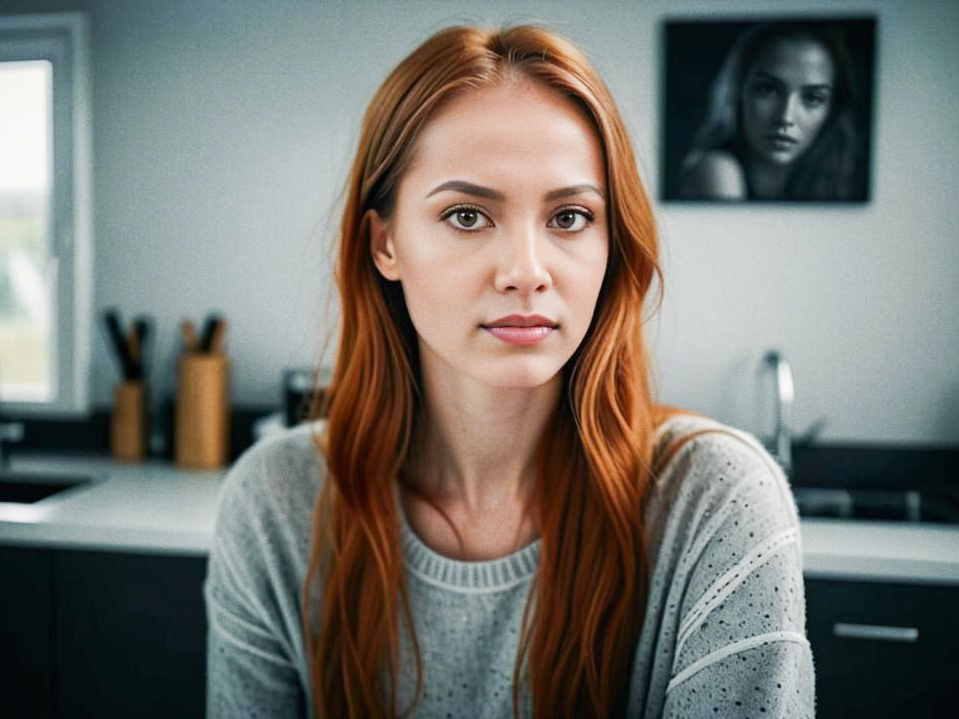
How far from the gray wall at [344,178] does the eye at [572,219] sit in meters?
1.21

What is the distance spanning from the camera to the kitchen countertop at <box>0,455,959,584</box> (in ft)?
5.20

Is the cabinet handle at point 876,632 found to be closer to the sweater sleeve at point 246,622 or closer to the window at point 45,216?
the sweater sleeve at point 246,622

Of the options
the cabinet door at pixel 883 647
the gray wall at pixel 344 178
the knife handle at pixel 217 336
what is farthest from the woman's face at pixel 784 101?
the knife handle at pixel 217 336

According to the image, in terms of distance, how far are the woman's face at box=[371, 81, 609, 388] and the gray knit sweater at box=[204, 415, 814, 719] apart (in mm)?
283

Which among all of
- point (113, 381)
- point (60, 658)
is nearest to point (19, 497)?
point (113, 381)

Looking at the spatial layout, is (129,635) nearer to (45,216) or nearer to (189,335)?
(189,335)

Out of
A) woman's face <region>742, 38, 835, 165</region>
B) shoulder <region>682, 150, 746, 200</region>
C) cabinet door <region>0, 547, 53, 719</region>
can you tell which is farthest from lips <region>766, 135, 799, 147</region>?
cabinet door <region>0, 547, 53, 719</region>

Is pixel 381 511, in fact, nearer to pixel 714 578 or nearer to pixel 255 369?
pixel 714 578

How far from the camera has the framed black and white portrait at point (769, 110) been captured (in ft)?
7.03

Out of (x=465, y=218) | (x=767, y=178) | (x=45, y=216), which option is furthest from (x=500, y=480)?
(x=45, y=216)

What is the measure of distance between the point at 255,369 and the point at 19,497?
0.72 m

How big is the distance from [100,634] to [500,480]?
1.15 m

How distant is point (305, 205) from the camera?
94.8 inches

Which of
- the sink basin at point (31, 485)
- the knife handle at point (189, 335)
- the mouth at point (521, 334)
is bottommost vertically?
the sink basin at point (31, 485)
